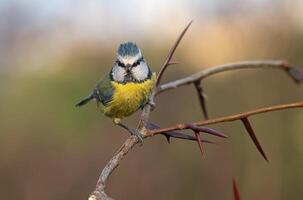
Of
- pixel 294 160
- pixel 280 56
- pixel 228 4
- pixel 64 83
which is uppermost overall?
pixel 228 4

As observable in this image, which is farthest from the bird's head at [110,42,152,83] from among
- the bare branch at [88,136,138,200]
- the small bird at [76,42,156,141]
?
the bare branch at [88,136,138,200]

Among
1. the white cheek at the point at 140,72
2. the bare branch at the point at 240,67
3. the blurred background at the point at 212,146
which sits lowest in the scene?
the blurred background at the point at 212,146

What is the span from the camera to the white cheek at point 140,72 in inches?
91.7

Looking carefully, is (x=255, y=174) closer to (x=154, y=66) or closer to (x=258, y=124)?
(x=258, y=124)

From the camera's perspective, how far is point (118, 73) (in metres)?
2.39

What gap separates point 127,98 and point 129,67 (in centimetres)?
14

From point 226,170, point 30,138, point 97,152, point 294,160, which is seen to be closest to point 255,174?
point 226,170

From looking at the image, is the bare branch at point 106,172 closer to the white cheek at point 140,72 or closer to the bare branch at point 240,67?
the bare branch at point 240,67

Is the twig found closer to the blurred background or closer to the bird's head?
the bird's head

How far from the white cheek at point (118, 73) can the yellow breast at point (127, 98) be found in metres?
0.03

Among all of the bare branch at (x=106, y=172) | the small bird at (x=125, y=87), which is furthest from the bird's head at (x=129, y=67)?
the bare branch at (x=106, y=172)

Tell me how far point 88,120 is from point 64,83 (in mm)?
3313

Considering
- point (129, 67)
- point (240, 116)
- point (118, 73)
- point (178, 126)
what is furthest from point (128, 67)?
point (240, 116)

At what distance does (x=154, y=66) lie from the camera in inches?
343
